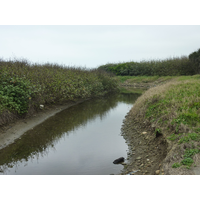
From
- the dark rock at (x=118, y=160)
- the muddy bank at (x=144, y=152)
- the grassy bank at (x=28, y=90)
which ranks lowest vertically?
the dark rock at (x=118, y=160)

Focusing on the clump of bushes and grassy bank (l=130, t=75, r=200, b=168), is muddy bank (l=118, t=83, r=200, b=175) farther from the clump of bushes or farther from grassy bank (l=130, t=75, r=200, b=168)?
the clump of bushes

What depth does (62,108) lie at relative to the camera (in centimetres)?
1360

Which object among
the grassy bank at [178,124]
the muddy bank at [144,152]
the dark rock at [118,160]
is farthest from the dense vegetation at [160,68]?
the dark rock at [118,160]

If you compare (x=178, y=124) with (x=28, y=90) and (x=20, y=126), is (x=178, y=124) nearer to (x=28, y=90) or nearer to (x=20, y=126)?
(x=20, y=126)

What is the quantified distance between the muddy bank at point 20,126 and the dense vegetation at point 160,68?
79.5 ft

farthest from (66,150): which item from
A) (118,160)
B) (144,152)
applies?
(144,152)

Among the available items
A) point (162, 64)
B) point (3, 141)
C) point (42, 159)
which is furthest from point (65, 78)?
point (162, 64)

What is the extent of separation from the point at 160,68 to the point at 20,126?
1207 inches

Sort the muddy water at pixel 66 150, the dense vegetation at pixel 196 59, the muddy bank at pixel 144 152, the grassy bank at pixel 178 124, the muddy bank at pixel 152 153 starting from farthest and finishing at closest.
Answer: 1. the dense vegetation at pixel 196 59
2. the muddy water at pixel 66 150
3. the muddy bank at pixel 144 152
4. the grassy bank at pixel 178 124
5. the muddy bank at pixel 152 153

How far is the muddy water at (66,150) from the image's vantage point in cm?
562

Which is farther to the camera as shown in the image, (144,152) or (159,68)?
(159,68)

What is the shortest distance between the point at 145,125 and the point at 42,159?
395cm

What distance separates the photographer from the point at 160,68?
116 ft

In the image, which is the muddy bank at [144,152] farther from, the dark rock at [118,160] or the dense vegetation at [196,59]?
the dense vegetation at [196,59]
